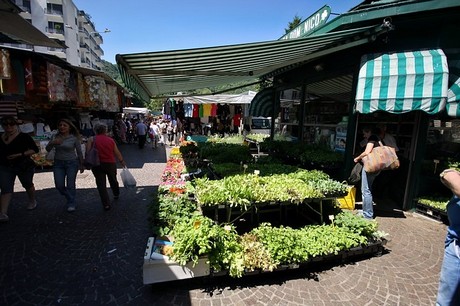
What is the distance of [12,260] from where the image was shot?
3631 millimetres

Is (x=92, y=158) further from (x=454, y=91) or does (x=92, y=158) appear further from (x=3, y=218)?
(x=454, y=91)

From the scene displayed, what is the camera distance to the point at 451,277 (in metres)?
2.29

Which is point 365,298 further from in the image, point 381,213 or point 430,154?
point 430,154

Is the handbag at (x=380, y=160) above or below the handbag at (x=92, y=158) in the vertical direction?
above

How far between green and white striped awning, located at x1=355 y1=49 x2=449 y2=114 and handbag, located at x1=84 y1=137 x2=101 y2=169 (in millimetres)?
5794

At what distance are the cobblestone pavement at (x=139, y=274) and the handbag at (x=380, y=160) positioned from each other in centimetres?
131

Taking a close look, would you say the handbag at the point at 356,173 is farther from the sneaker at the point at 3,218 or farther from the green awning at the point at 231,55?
the sneaker at the point at 3,218

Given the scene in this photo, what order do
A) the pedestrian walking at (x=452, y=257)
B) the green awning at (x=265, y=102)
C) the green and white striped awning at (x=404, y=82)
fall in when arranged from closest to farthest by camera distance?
the pedestrian walking at (x=452, y=257) → the green and white striped awning at (x=404, y=82) → the green awning at (x=265, y=102)

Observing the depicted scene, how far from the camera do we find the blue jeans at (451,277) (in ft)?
7.32

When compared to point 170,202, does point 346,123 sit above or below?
above

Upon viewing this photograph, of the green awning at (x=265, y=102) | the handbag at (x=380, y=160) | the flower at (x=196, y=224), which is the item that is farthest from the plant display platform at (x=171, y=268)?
the green awning at (x=265, y=102)

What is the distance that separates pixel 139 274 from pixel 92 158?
3090 millimetres

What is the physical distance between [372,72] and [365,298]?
4.17m

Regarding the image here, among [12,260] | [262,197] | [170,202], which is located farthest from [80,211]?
[262,197]
